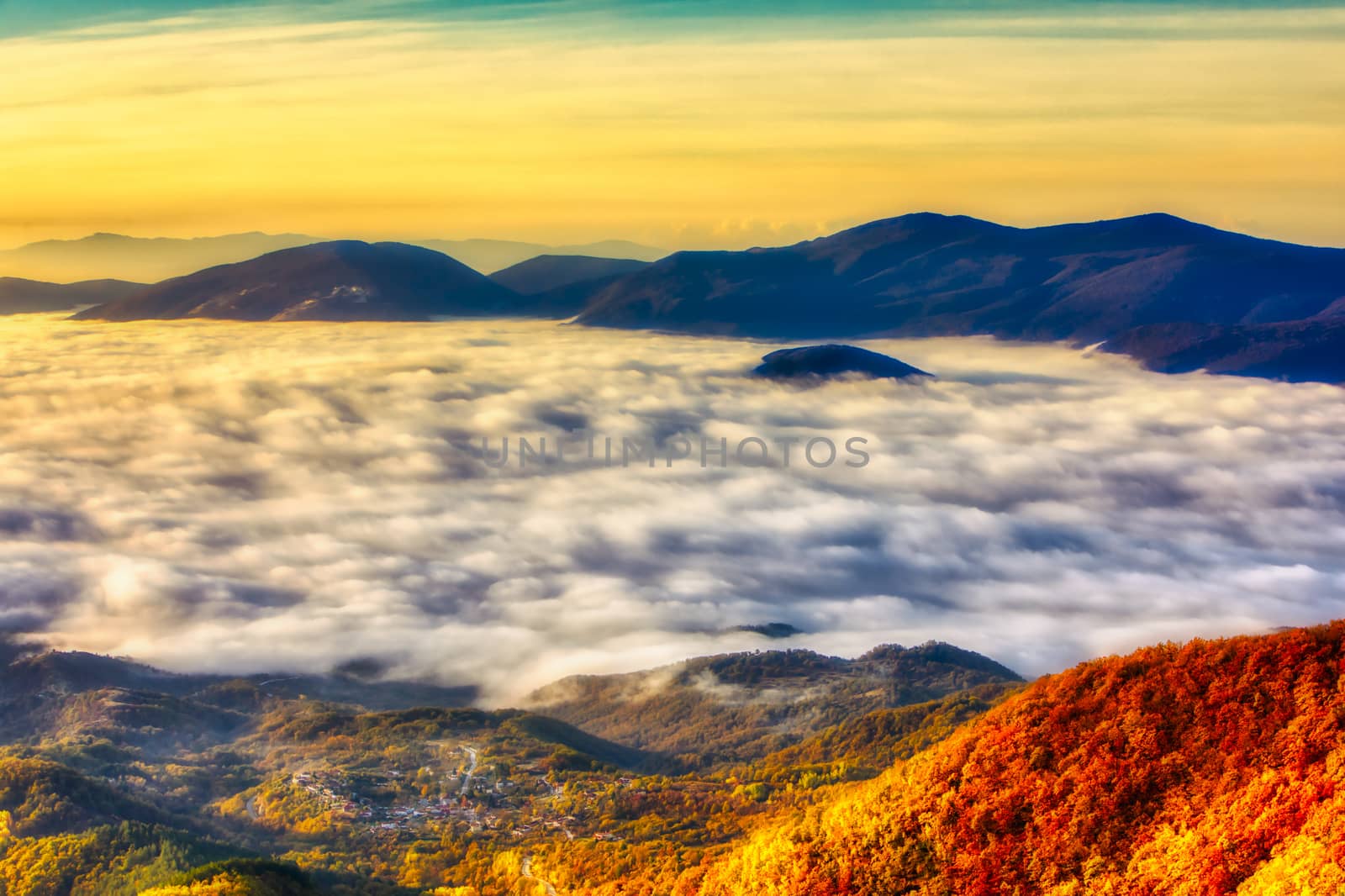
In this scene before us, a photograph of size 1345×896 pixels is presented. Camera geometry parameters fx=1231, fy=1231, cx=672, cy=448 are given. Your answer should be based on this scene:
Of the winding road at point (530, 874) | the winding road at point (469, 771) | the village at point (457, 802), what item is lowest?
the winding road at point (469, 771)

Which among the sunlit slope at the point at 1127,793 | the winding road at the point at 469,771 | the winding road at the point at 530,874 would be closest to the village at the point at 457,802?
the winding road at the point at 469,771

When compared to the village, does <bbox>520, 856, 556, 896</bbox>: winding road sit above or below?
above

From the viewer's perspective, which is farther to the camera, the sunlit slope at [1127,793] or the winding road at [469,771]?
the winding road at [469,771]

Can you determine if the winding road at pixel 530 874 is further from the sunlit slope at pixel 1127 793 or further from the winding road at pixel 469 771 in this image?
the sunlit slope at pixel 1127 793

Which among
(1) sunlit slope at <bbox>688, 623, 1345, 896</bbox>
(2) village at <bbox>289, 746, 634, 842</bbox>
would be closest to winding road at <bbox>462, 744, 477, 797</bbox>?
(2) village at <bbox>289, 746, 634, 842</bbox>

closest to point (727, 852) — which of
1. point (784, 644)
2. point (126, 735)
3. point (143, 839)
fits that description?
point (143, 839)

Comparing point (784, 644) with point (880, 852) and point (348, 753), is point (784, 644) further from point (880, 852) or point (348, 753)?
point (880, 852)

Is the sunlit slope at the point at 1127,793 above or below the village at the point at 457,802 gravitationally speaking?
above

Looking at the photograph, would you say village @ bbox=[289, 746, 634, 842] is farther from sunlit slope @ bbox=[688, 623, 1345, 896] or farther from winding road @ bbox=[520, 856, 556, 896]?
sunlit slope @ bbox=[688, 623, 1345, 896]

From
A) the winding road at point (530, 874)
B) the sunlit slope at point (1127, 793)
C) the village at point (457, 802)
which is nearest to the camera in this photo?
the sunlit slope at point (1127, 793)

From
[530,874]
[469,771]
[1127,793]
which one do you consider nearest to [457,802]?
[469,771]
